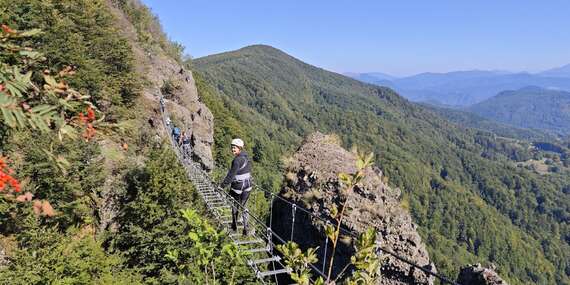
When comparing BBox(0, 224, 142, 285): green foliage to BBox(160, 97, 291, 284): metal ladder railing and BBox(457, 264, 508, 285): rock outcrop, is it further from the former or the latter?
BBox(457, 264, 508, 285): rock outcrop

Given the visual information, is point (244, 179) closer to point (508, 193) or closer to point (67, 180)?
point (67, 180)

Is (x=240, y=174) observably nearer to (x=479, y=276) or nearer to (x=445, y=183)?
(x=479, y=276)

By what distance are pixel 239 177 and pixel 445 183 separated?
13406cm

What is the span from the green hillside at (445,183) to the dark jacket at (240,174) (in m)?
40.6

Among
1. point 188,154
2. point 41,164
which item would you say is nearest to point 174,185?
point 41,164

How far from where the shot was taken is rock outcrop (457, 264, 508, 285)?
29.7 ft

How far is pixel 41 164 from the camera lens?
10.2 meters

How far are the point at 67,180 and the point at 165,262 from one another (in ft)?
15.9

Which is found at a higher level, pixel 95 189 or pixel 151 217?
pixel 95 189

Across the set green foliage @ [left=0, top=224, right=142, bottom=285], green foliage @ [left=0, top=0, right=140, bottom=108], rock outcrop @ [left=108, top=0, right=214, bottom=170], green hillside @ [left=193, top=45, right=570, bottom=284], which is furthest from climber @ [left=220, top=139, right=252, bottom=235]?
green hillside @ [left=193, top=45, right=570, bottom=284]

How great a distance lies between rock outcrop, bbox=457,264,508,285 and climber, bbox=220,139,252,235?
243 inches

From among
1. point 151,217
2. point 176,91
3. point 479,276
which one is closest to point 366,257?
point 479,276

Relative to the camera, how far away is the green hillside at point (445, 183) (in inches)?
3428

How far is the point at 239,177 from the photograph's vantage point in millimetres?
8188
